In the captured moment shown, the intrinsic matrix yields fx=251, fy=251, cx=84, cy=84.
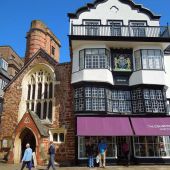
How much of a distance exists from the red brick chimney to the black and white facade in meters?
10.6

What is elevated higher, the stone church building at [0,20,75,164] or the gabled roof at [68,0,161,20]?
the gabled roof at [68,0,161,20]

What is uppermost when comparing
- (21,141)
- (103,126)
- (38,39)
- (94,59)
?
(38,39)

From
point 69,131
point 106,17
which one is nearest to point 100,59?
point 106,17

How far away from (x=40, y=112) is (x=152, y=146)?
33.6 feet

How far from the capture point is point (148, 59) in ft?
72.8

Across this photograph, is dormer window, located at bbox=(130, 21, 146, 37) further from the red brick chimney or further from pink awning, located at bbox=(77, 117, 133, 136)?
the red brick chimney

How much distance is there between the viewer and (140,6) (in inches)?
977

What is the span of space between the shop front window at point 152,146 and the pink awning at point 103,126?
1952mm

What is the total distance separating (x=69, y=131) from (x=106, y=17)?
11.5m

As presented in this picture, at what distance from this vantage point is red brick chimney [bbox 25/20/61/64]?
33.2 metres

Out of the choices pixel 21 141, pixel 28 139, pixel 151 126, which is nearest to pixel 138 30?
pixel 151 126

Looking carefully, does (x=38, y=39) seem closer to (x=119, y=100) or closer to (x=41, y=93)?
(x=41, y=93)

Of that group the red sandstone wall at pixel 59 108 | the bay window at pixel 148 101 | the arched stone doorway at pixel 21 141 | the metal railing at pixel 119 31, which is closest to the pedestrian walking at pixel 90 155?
the red sandstone wall at pixel 59 108

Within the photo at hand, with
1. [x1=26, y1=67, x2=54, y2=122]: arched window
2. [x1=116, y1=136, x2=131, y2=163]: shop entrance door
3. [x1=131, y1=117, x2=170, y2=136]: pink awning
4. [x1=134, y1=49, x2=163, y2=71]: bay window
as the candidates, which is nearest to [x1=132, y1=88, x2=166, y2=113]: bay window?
[x1=131, y1=117, x2=170, y2=136]: pink awning
